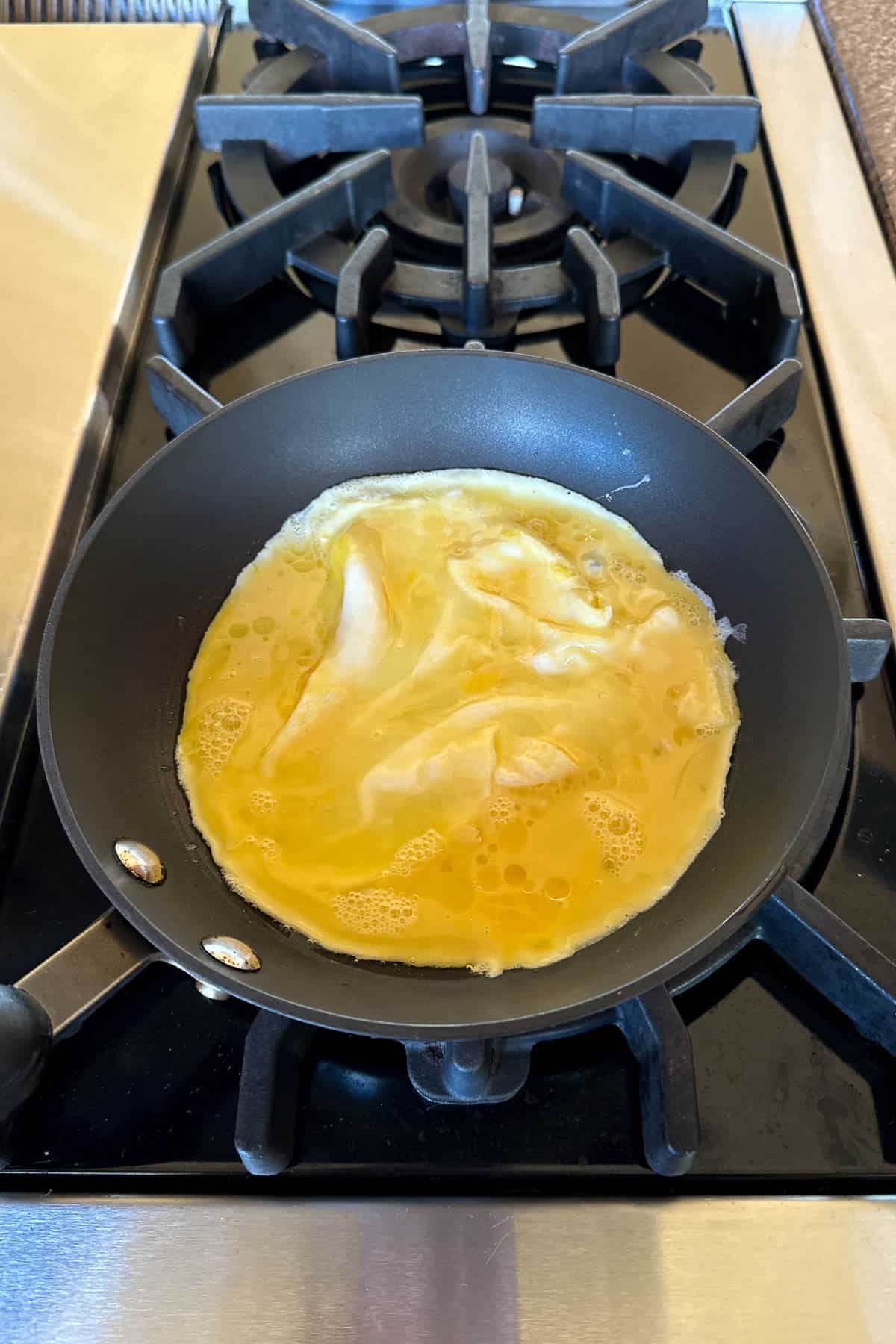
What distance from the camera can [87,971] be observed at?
0.67 meters

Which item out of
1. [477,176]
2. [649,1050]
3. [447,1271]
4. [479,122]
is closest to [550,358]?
[477,176]

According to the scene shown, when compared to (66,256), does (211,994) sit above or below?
below

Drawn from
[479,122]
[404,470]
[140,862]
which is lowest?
[140,862]

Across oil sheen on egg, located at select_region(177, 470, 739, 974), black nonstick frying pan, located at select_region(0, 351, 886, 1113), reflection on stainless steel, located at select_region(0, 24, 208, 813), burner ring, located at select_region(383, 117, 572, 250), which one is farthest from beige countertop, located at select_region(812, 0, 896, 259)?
reflection on stainless steel, located at select_region(0, 24, 208, 813)

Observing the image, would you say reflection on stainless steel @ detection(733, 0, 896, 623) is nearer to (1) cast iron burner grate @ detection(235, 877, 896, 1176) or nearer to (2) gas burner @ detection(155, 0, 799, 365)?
(2) gas burner @ detection(155, 0, 799, 365)

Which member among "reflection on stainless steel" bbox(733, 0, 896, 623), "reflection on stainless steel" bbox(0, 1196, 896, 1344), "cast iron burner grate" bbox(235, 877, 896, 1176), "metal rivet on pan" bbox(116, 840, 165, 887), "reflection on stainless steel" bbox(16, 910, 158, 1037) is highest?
"reflection on stainless steel" bbox(733, 0, 896, 623)

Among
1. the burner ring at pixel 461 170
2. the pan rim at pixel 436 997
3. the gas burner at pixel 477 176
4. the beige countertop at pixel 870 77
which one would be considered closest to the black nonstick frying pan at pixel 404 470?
the pan rim at pixel 436 997

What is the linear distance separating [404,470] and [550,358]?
21 centimetres

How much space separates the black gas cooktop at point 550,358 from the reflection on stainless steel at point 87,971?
6 cm

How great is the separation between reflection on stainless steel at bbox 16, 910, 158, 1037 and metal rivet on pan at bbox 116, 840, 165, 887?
0.13 feet

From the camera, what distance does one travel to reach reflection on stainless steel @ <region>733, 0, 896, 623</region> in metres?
0.99

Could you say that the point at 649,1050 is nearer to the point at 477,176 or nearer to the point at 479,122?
the point at 477,176

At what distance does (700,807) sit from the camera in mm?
804

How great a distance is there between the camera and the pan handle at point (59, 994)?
63 centimetres
